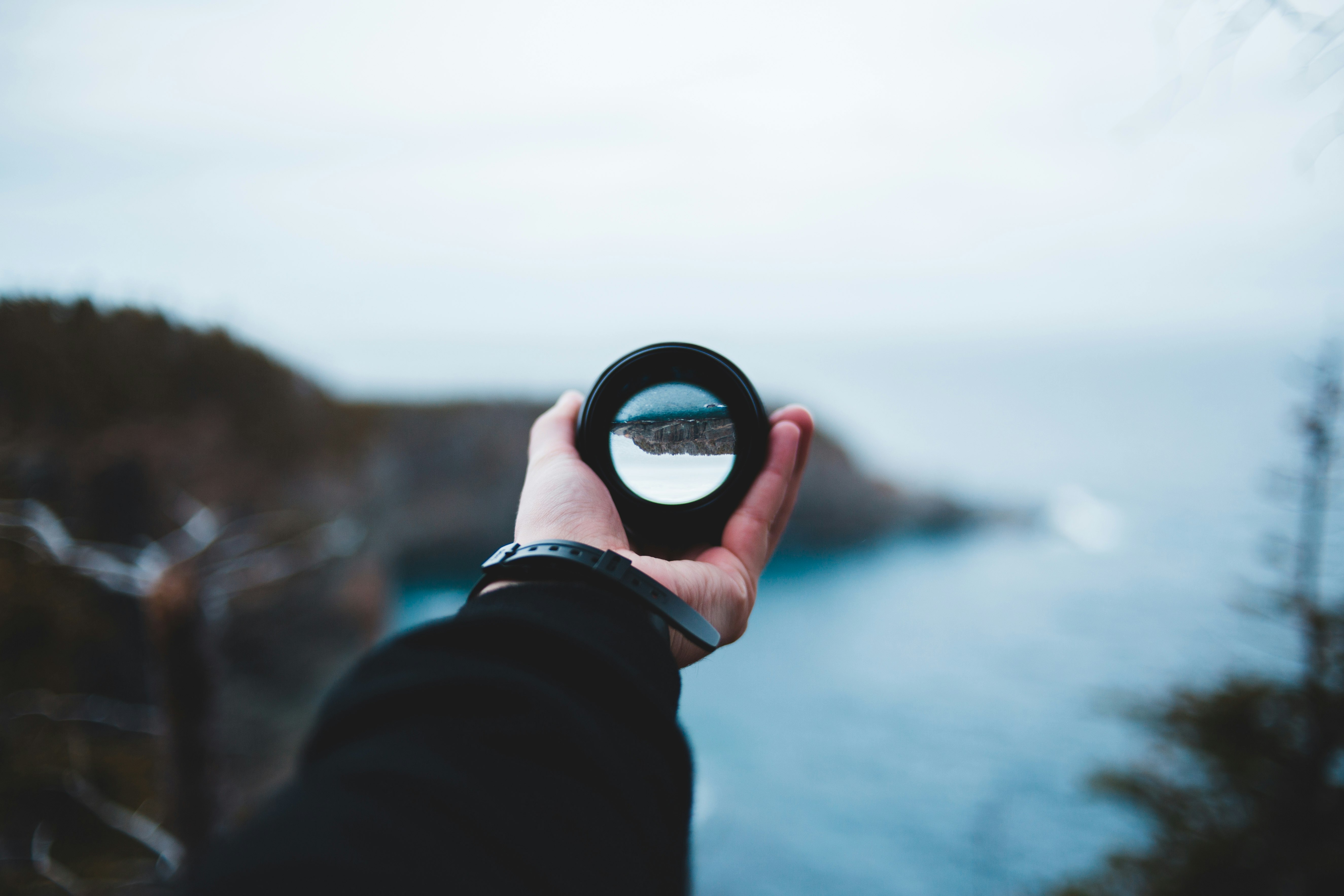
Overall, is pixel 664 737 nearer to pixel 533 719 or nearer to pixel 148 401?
pixel 533 719

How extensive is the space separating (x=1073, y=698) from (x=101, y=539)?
31.8 ft

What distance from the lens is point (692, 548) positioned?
1110 millimetres

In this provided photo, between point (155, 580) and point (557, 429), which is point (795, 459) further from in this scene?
point (155, 580)

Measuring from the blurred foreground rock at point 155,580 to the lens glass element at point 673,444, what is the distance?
12.5ft

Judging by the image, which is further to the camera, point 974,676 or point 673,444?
point 974,676

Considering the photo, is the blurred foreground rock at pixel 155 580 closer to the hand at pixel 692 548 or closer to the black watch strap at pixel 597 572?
the hand at pixel 692 548

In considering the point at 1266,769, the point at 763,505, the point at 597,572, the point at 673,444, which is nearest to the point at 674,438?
the point at 673,444

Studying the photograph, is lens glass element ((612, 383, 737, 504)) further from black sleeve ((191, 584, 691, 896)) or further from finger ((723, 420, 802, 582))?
black sleeve ((191, 584, 691, 896))

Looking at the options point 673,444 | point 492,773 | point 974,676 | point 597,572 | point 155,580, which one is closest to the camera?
point 492,773

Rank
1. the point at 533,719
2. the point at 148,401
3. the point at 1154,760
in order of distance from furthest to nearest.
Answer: the point at 148,401 < the point at 1154,760 < the point at 533,719

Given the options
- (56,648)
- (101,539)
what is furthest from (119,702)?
(101,539)

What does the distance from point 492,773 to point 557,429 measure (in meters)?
0.73

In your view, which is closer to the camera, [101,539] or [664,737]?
[664,737]

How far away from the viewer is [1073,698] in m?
7.03
